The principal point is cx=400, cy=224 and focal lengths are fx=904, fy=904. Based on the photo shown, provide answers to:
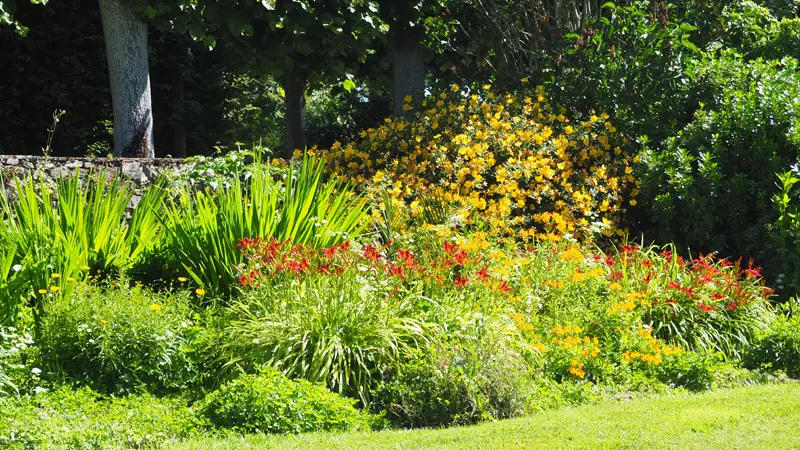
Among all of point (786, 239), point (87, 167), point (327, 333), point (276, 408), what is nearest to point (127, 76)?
point (87, 167)

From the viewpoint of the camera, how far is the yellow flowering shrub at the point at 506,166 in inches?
352

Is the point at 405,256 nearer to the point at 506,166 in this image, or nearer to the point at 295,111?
the point at 506,166

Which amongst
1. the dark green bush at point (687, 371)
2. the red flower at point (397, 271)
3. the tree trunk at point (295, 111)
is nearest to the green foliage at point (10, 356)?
the red flower at point (397, 271)

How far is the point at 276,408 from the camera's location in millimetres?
4973

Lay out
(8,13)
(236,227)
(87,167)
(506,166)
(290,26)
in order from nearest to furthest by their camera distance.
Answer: (236,227) < (87,167) < (506,166) < (8,13) < (290,26)

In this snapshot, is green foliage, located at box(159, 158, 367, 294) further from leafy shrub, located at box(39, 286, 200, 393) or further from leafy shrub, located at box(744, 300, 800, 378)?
leafy shrub, located at box(744, 300, 800, 378)

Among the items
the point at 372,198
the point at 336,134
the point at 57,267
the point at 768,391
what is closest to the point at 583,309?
the point at 768,391

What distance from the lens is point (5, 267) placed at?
5.85 m

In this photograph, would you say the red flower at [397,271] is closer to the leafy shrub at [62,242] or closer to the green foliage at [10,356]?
the leafy shrub at [62,242]

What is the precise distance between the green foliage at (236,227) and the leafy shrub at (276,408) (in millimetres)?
1578

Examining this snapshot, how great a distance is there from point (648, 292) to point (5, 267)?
462cm

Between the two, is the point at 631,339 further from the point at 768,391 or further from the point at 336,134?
the point at 336,134

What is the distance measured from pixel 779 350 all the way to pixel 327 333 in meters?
3.30

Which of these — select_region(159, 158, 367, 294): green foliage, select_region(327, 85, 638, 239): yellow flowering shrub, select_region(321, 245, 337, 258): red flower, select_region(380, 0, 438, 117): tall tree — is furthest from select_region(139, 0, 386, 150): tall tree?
select_region(321, 245, 337, 258): red flower
